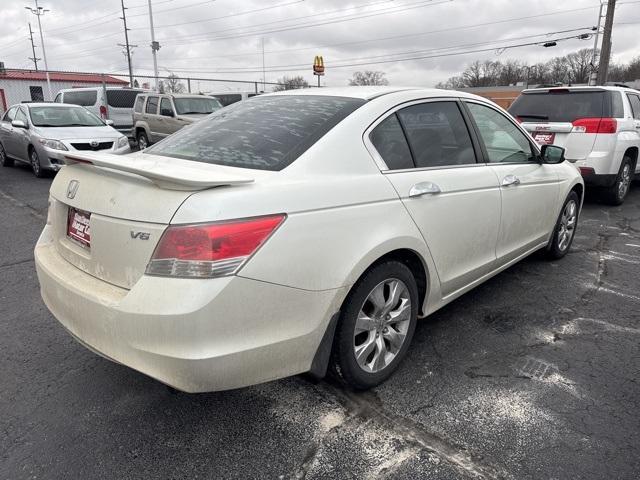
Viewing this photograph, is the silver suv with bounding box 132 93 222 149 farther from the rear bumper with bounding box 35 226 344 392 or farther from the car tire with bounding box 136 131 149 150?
the rear bumper with bounding box 35 226 344 392

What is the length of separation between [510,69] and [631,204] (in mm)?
64907

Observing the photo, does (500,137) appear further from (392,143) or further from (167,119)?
(167,119)

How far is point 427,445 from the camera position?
2316mm

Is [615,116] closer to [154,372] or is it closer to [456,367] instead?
[456,367]

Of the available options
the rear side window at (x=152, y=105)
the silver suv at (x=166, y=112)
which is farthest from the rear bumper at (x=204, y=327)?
the rear side window at (x=152, y=105)

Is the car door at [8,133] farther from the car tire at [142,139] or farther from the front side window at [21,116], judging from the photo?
the car tire at [142,139]

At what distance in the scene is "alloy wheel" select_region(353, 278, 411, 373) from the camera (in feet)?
8.52

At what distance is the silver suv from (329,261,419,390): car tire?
39.3 feet

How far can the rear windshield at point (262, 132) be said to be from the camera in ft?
8.14

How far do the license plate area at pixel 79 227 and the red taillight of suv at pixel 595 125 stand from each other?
7068 mm

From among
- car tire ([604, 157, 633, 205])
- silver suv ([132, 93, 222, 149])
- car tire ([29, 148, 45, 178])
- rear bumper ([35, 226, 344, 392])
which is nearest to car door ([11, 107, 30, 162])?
car tire ([29, 148, 45, 178])

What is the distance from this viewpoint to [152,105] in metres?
14.9

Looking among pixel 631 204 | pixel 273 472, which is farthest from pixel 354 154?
pixel 631 204

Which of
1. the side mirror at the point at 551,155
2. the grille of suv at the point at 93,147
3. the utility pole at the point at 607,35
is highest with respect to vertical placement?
the utility pole at the point at 607,35
